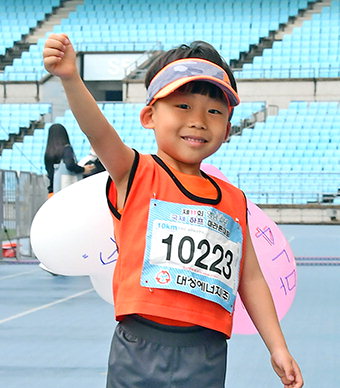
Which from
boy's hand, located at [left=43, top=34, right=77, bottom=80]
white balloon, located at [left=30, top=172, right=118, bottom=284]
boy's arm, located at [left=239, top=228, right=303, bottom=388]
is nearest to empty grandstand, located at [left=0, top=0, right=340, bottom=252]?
white balloon, located at [left=30, top=172, right=118, bottom=284]

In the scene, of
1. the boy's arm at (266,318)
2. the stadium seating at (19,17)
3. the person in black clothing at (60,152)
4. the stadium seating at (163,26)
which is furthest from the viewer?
the stadium seating at (19,17)

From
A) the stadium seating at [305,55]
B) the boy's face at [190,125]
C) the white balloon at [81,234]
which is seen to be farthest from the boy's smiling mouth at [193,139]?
the stadium seating at [305,55]

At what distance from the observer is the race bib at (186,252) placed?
2.11 m

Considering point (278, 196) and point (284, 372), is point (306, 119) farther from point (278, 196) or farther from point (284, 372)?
point (284, 372)

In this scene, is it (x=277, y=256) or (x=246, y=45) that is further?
(x=246, y=45)

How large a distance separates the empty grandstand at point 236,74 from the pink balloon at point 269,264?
18.2 metres

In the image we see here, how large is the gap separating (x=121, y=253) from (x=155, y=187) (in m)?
0.18

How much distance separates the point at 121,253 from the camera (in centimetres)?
215

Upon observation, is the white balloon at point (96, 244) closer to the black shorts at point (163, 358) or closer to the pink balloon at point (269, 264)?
the pink balloon at point (269, 264)

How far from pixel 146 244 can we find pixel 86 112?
350 millimetres

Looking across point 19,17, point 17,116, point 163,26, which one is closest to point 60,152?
point 17,116

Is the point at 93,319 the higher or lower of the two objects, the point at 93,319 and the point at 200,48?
the lower

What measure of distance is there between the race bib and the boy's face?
133 millimetres

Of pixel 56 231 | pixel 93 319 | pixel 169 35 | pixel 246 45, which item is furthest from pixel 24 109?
pixel 56 231
